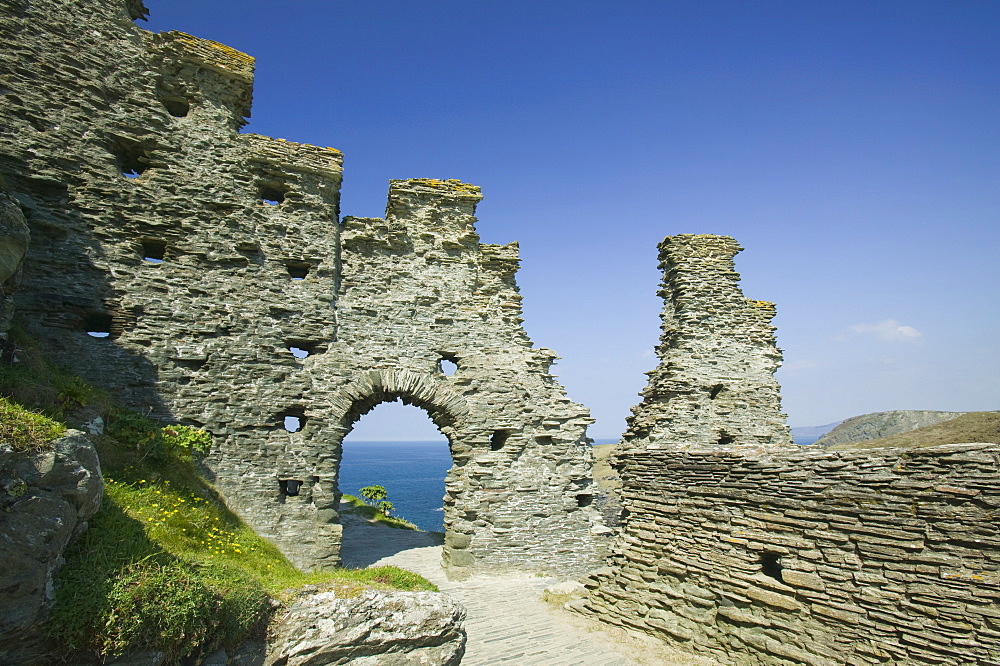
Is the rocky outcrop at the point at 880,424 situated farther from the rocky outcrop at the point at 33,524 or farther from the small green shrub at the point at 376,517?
the rocky outcrop at the point at 33,524

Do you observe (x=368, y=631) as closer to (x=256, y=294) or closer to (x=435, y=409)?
(x=435, y=409)

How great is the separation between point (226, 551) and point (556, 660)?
555cm

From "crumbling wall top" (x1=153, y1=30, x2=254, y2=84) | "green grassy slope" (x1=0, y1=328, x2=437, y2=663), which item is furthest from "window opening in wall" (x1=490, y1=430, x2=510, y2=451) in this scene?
"crumbling wall top" (x1=153, y1=30, x2=254, y2=84)

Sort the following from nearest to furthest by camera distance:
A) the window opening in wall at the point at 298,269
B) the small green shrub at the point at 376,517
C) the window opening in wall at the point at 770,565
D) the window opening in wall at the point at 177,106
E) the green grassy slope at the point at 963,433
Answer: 1. the window opening in wall at the point at 770,565
2. the green grassy slope at the point at 963,433
3. the window opening in wall at the point at 177,106
4. the window opening in wall at the point at 298,269
5. the small green shrub at the point at 376,517

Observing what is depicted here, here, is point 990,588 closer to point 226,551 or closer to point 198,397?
point 226,551

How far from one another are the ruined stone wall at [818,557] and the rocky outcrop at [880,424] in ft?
61.5

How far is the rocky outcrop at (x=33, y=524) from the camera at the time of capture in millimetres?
3859

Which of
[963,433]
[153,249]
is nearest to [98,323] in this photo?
[153,249]

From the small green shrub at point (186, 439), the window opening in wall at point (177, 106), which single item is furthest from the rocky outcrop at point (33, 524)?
the window opening in wall at point (177, 106)

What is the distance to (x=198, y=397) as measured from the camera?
37.1 feet

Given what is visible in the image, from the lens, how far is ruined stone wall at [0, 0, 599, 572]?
1078 cm

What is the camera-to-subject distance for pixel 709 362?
45.8ft

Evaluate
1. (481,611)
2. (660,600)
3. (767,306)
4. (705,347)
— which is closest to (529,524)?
(481,611)

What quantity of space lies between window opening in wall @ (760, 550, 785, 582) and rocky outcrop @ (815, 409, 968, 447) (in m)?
18.8
